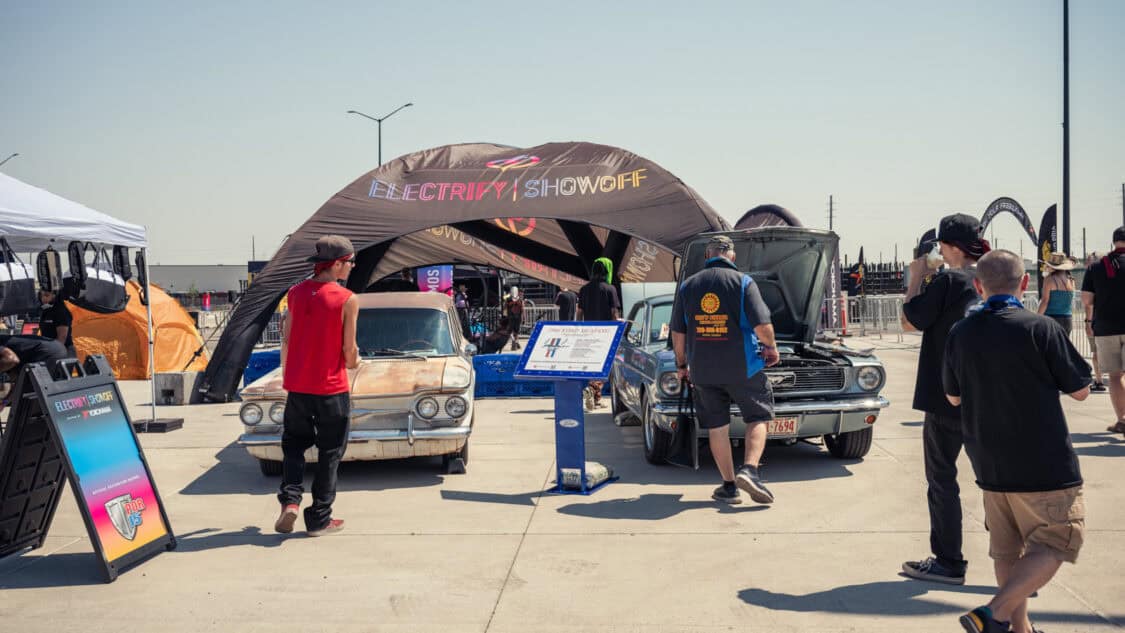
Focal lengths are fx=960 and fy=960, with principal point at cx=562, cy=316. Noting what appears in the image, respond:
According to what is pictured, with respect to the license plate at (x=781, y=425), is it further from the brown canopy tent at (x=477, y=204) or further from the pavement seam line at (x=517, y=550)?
the brown canopy tent at (x=477, y=204)

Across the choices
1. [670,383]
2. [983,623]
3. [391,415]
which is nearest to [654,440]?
[670,383]

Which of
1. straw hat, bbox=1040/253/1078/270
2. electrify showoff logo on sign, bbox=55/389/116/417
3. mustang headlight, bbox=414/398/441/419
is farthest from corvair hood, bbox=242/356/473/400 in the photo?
straw hat, bbox=1040/253/1078/270

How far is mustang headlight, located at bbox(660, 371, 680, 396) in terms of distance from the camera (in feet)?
25.2

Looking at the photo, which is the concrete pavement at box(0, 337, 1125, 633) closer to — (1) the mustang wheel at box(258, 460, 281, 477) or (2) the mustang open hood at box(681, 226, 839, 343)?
(1) the mustang wheel at box(258, 460, 281, 477)

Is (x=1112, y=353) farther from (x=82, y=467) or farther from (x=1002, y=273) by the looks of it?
(x=82, y=467)

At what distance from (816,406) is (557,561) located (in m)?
3.03

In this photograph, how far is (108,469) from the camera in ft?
17.7

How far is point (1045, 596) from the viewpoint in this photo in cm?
451

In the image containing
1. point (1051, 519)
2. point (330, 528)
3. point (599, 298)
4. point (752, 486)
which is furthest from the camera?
point (599, 298)

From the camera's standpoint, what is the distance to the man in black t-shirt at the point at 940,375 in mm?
4734

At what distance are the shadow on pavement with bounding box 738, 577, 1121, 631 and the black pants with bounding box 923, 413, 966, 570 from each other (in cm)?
18

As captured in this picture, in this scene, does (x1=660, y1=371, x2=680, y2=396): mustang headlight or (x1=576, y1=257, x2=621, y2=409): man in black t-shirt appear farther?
(x1=576, y1=257, x2=621, y2=409): man in black t-shirt

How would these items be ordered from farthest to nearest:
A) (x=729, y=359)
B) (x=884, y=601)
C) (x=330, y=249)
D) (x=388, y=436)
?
(x=388, y=436), (x=729, y=359), (x=330, y=249), (x=884, y=601)

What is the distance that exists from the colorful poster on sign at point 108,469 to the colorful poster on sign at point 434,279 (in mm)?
17442
